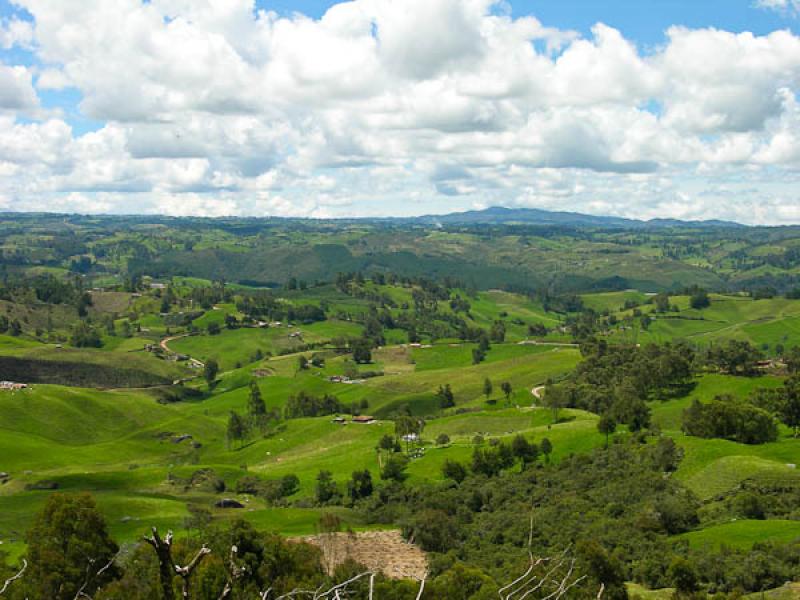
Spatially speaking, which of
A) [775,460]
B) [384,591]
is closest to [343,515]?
[384,591]

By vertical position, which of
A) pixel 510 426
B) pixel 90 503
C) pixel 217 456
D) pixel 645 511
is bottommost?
pixel 217 456

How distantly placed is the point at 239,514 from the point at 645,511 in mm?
70384

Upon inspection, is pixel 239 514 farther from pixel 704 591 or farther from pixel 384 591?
pixel 704 591

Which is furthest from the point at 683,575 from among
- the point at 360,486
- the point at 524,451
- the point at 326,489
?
the point at 326,489

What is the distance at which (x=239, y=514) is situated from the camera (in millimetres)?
121625

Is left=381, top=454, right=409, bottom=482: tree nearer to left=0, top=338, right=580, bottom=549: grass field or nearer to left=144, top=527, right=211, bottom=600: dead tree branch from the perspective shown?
left=0, top=338, right=580, bottom=549: grass field

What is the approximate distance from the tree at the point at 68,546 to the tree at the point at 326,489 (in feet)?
215

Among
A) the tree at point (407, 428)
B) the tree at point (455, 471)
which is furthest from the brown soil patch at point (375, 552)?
the tree at point (407, 428)

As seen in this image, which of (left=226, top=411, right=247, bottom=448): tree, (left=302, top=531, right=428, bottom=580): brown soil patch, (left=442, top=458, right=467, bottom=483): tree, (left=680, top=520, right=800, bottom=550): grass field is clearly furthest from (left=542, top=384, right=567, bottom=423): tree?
(left=226, top=411, right=247, bottom=448): tree

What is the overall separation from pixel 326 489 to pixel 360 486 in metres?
7.02

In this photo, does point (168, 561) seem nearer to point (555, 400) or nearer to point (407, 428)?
point (407, 428)

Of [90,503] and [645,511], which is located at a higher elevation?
[90,503]

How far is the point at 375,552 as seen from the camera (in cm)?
10019

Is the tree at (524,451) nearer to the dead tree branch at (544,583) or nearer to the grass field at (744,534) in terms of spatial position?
the grass field at (744,534)
